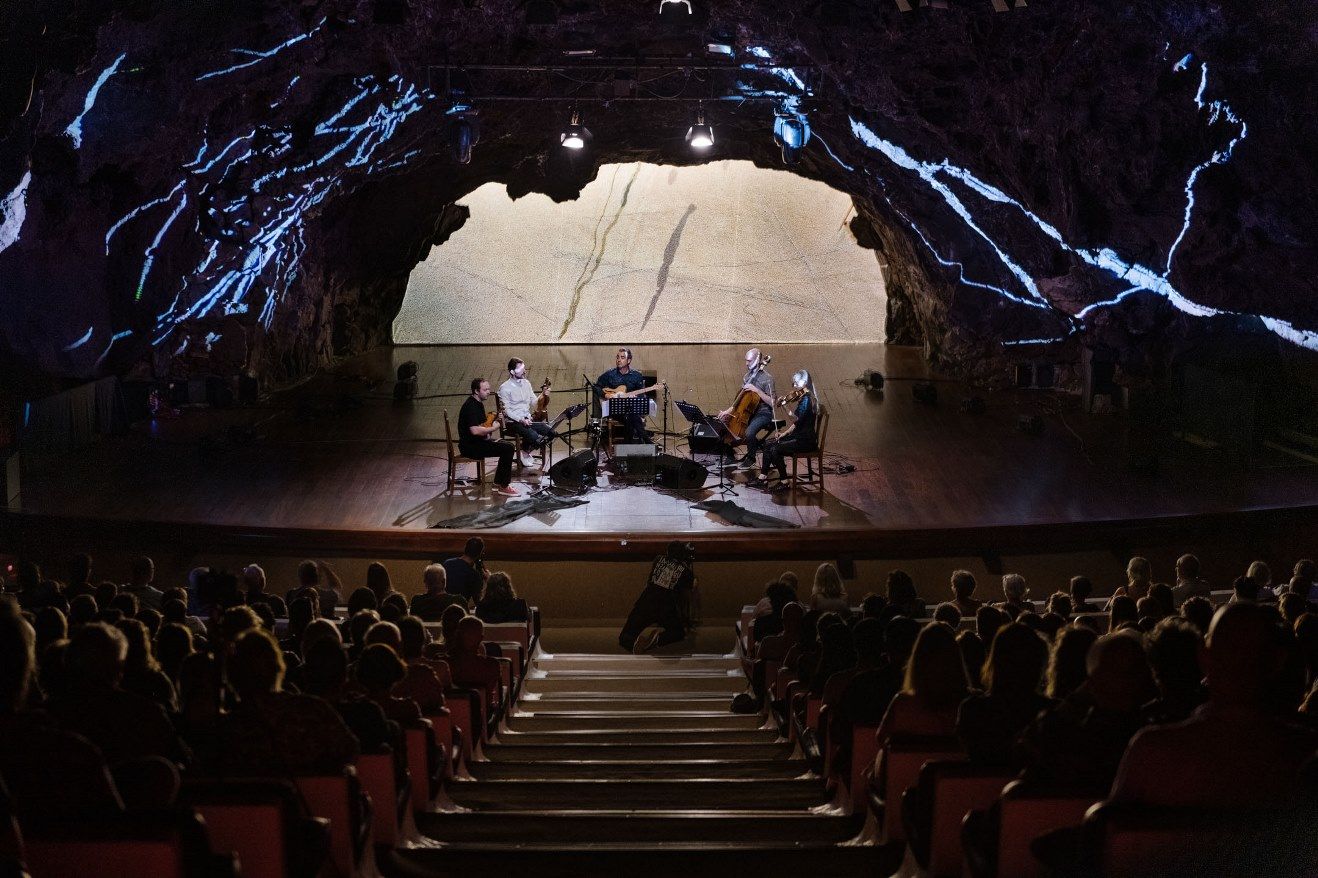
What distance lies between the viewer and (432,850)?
114 inches

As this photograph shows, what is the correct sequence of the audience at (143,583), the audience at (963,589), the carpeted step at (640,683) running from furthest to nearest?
the audience at (143,583) < the carpeted step at (640,683) < the audience at (963,589)

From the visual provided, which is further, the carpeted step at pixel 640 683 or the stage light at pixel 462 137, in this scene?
the stage light at pixel 462 137

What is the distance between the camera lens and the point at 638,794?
11.5 feet

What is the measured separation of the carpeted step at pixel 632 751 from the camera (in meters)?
4.13

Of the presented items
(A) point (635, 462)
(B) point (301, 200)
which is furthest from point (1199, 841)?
(B) point (301, 200)

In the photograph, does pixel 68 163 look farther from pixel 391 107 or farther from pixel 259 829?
pixel 259 829

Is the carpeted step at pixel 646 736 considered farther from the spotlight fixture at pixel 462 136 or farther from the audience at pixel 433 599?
the spotlight fixture at pixel 462 136

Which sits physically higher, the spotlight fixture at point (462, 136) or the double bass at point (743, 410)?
the spotlight fixture at point (462, 136)

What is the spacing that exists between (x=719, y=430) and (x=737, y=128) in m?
6.57

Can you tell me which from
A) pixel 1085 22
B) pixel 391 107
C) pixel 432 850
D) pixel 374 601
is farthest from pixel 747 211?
pixel 432 850

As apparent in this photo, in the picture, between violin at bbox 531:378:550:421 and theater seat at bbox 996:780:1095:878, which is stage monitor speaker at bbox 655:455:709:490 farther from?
theater seat at bbox 996:780:1095:878

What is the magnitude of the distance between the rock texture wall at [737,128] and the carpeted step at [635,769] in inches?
214

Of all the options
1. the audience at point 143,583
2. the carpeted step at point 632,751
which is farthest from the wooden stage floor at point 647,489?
the carpeted step at point 632,751

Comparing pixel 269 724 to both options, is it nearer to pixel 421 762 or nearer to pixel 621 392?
pixel 421 762
